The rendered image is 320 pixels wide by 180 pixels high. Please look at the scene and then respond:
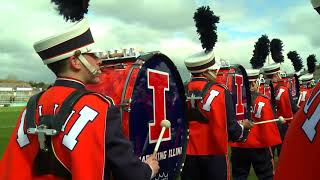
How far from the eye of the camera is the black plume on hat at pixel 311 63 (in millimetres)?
16797

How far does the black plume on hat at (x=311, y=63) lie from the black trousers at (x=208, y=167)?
479 inches

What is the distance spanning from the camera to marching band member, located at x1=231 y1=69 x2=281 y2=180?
7.41 metres

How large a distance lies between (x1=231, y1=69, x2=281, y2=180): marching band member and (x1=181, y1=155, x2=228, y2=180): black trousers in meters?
2.04

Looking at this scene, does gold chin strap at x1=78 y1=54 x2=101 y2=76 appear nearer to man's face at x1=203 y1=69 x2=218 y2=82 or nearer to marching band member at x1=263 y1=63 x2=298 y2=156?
man's face at x1=203 y1=69 x2=218 y2=82

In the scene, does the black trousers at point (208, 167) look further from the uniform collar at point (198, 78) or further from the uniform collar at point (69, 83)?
the uniform collar at point (69, 83)

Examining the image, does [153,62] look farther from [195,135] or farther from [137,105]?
[195,135]

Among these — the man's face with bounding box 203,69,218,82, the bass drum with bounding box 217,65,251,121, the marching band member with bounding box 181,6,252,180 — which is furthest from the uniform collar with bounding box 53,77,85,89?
the bass drum with bounding box 217,65,251,121

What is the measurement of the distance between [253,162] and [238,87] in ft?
4.64

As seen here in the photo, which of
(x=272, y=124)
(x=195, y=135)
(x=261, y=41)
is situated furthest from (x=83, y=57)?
(x=261, y=41)

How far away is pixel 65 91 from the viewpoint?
2688 mm

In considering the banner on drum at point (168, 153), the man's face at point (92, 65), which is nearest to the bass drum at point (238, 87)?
the banner on drum at point (168, 153)

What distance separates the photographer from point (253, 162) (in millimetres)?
7508

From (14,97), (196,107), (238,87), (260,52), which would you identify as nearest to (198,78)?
(196,107)

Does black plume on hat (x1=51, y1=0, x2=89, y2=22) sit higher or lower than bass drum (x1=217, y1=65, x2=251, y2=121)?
higher
